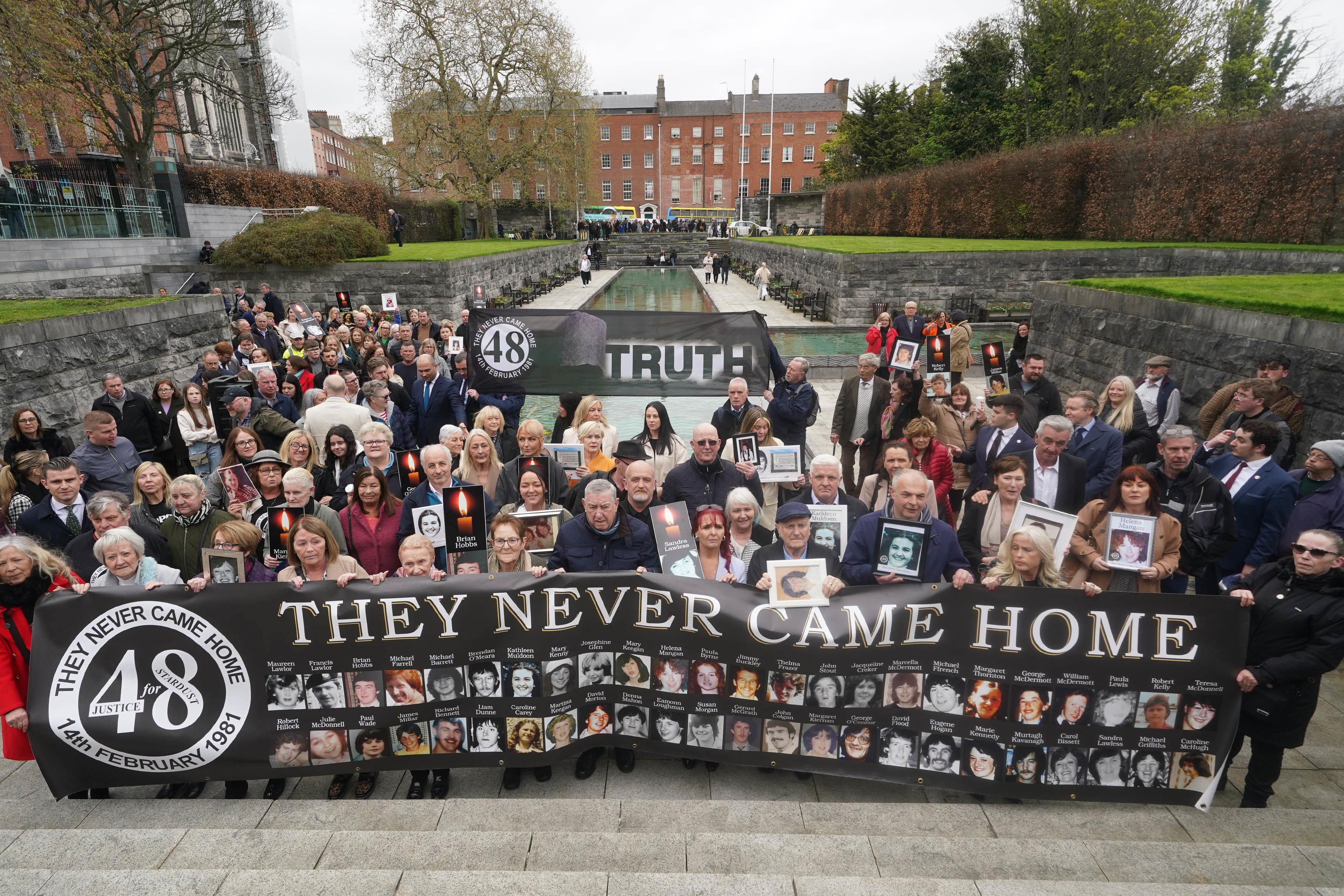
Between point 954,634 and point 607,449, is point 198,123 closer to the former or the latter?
point 607,449

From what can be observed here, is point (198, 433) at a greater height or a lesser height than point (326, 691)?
greater

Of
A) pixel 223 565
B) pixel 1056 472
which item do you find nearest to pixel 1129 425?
pixel 1056 472

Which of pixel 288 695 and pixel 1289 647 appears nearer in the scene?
pixel 1289 647

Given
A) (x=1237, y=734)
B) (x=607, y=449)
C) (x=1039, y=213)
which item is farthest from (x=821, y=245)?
(x=1237, y=734)

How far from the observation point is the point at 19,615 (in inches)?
155

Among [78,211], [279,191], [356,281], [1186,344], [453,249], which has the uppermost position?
[279,191]

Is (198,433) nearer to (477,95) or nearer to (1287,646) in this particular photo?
(1287,646)

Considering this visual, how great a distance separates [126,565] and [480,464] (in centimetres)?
253

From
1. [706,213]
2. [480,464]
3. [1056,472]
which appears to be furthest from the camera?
[706,213]

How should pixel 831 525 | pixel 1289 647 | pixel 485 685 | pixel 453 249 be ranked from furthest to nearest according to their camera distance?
pixel 453 249 → pixel 831 525 → pixel 485 685 → pixel 1289 647

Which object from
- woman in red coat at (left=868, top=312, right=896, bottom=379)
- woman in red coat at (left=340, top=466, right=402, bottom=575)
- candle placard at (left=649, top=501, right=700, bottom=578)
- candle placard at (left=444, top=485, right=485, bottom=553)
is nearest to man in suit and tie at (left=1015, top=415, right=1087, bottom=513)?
candle placard at (left=649, top=501, right=700, bottom=578)

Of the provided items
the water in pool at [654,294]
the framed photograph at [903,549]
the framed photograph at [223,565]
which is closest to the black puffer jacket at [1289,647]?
the framed photograph at [903,549]

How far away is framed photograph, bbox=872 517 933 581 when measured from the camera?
13.4 ft

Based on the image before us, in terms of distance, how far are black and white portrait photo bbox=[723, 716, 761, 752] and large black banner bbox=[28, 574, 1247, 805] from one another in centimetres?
1
